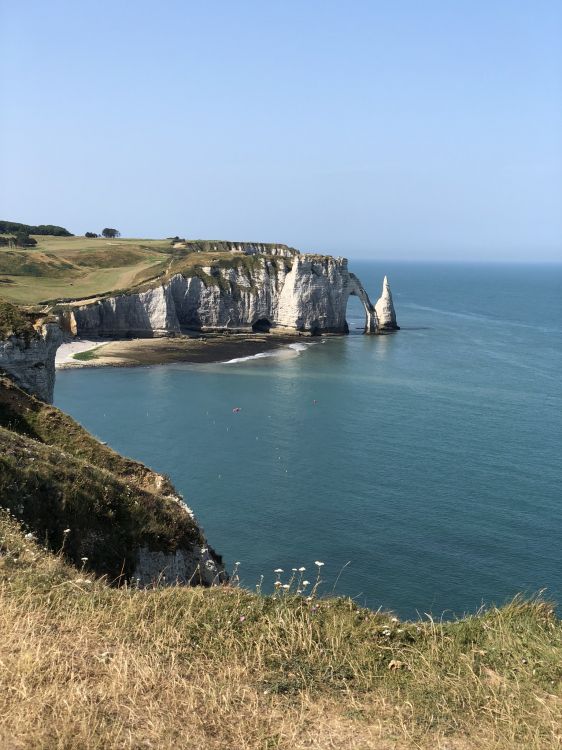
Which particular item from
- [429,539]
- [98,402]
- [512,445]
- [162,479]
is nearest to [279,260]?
[98,402]

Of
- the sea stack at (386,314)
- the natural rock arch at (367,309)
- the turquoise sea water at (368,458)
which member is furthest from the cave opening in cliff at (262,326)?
the sea stack at (386,314)

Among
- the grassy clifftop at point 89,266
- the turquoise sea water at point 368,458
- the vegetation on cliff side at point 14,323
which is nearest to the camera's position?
the vegetation on cliff side at point 14,323

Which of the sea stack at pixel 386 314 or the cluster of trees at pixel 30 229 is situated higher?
the cluster of trees at pixel 30 229

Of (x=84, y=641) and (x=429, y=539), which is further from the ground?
(x=84, y=641)

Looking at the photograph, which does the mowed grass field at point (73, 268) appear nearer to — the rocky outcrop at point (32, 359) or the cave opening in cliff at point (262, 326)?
the cave opening in cliff at point (262, 326)

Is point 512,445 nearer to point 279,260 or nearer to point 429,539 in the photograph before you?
point 429,539

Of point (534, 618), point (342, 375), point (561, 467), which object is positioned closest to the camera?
point (534, 618)

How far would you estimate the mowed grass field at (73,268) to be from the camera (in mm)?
105375

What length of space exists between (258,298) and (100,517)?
332ft

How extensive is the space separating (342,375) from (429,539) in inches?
1925

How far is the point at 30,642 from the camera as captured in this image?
8969 mm

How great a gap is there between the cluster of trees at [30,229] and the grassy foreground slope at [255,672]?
525 feet

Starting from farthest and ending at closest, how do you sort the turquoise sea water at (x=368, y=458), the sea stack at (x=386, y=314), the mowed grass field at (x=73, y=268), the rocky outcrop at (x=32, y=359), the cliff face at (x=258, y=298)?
1. the sea stack at (x=386, y=314)
2. the cliff face at (x=258, y=298)
3. the mowed grass field at (x=73, y=268)
4. the turquoise sea water at (x=368, y=458)
5. the rocky outcrop at (x=32, y=359)

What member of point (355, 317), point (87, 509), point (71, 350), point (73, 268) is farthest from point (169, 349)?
point (87, 509)
